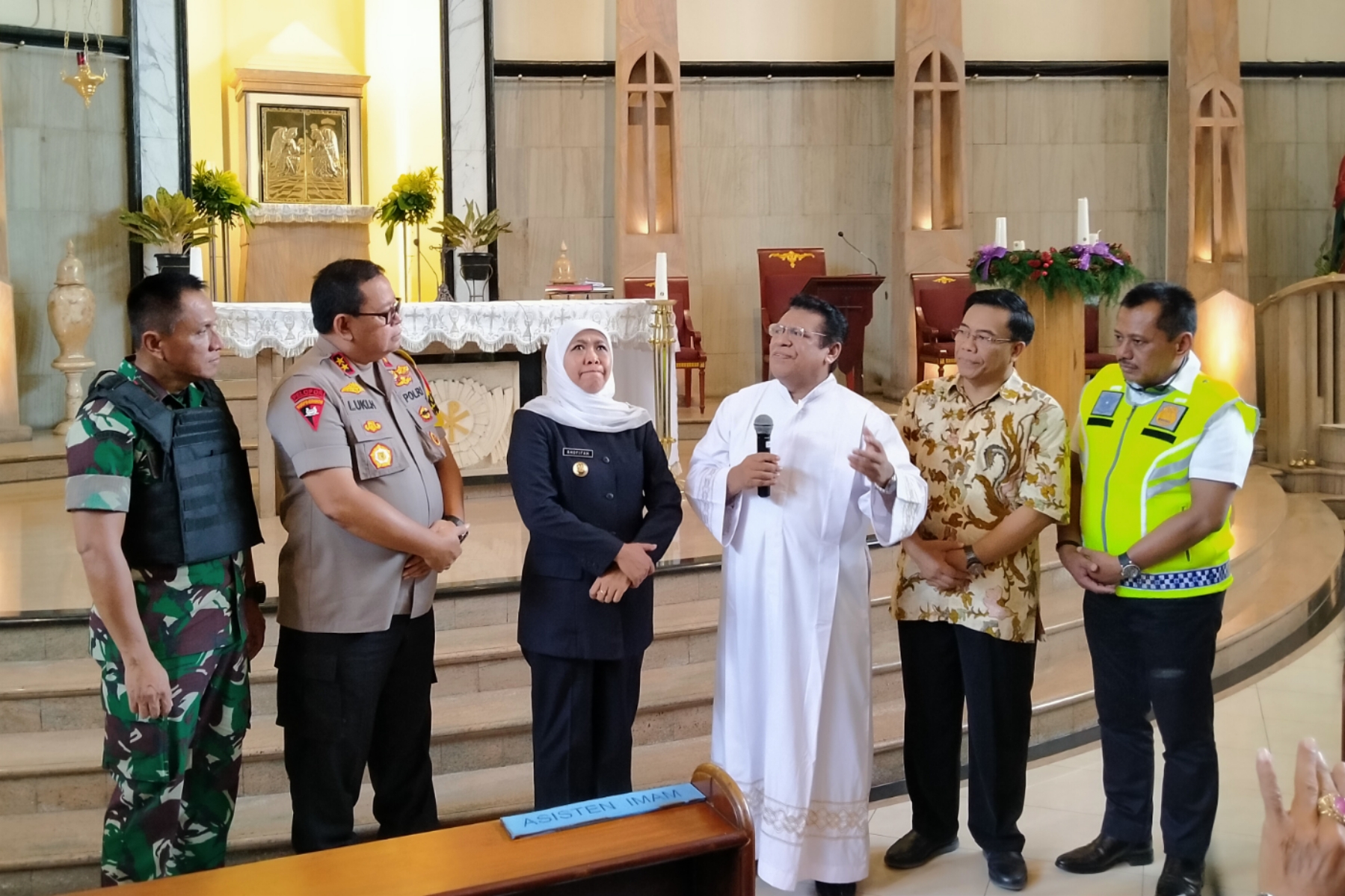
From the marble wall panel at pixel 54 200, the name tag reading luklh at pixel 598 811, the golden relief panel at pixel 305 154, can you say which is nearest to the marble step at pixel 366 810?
the name tag reading luklh at pixel 598 811

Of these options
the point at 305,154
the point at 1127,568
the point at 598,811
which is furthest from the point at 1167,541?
the point at 305,154

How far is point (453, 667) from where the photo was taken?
4.30m

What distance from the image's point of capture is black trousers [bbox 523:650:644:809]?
3229 mm

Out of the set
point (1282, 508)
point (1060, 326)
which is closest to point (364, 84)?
point (1060, 326)

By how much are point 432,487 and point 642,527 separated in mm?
551

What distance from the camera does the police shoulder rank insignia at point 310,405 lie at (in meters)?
2.91

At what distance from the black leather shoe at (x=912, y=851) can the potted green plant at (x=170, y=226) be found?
5.89 m

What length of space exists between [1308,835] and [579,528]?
203cm

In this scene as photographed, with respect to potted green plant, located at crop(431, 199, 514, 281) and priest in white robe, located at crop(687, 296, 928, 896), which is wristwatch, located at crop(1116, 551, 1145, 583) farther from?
potted green plant, located at crop(431, 199, 514, 281)

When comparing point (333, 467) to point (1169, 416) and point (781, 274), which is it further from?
point (781, 274)

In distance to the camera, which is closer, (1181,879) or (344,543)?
(344,543)

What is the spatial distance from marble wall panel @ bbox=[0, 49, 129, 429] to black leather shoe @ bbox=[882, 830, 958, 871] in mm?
6773

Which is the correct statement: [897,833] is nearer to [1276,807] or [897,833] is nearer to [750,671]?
[750,671]

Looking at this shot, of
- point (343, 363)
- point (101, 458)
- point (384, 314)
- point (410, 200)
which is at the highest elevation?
point (410, 200)
